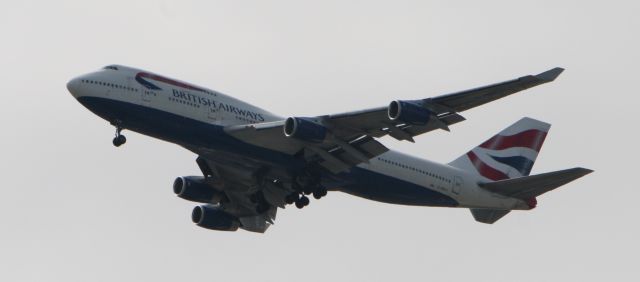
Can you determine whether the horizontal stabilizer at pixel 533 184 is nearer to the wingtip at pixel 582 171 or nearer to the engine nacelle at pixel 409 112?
the wingtip at pixel 582 171

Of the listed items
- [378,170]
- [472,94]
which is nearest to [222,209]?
[378,170]

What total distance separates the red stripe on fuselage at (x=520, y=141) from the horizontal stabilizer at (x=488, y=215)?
368 centimetres

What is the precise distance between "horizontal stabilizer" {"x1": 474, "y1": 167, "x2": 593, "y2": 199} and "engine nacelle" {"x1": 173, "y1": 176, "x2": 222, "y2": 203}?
12094mm

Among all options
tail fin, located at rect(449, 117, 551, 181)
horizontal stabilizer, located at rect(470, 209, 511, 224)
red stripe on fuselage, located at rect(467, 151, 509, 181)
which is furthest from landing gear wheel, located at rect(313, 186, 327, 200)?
red stripe on fuselage, located at rect(467, 151, 509, 181)

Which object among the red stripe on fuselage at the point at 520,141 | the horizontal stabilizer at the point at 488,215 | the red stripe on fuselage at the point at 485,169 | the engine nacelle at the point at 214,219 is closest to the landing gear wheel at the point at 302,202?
the engine nacelle at the point at 214,219

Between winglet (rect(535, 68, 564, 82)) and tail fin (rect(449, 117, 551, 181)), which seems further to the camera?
tail fin (rect(449, 117, 551, 181))

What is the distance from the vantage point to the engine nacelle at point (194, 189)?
58375 mm

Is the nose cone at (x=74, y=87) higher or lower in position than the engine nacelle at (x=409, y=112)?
higher

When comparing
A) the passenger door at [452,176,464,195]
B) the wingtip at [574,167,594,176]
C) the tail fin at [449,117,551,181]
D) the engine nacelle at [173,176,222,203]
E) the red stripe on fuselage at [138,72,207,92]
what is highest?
the red stripe on fuselage at [138,72,207,92]

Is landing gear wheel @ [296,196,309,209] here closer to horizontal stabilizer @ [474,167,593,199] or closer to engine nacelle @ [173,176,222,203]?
engine nacelle @ [173,176,222,203]

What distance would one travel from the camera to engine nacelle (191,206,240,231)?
200 feet

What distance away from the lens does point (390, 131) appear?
5069cm

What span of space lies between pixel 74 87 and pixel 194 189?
9.30 metres

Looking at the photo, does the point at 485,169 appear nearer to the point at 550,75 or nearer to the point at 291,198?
the point at 291,198
